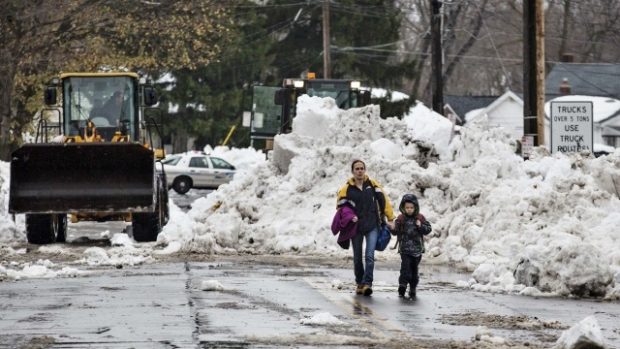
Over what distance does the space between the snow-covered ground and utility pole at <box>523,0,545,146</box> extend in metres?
1.07

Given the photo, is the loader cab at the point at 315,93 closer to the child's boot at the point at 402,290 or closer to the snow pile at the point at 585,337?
the child's boot at the point at 402,290

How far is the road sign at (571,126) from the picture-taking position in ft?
89.2

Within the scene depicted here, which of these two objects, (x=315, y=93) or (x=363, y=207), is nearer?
(x=363, y=207)

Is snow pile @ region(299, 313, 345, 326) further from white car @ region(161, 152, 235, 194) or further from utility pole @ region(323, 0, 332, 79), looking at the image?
utility pole @ region(323, 0, 332, 79)

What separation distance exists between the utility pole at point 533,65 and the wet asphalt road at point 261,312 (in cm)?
1080

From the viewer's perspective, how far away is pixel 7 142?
4034 cm

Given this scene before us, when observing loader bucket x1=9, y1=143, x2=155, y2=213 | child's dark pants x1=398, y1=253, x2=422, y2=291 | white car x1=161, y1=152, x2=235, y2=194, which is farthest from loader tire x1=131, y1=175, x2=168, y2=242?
white car x1=161, y1=152, x2=235, y2=194

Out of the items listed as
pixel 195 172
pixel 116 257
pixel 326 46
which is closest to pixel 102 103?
pixel 116 257

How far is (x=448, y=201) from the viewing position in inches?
984

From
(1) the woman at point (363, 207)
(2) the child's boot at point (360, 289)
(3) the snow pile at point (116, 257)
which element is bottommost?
(3) the snow pile at point (116, 257)

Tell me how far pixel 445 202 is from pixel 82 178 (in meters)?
6.26

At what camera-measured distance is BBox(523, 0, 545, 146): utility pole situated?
29047 mm

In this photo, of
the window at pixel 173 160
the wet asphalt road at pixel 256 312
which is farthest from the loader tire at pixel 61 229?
the window at pixel 173 160

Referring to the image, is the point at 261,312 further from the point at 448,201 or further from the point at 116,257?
the point at 448,201
